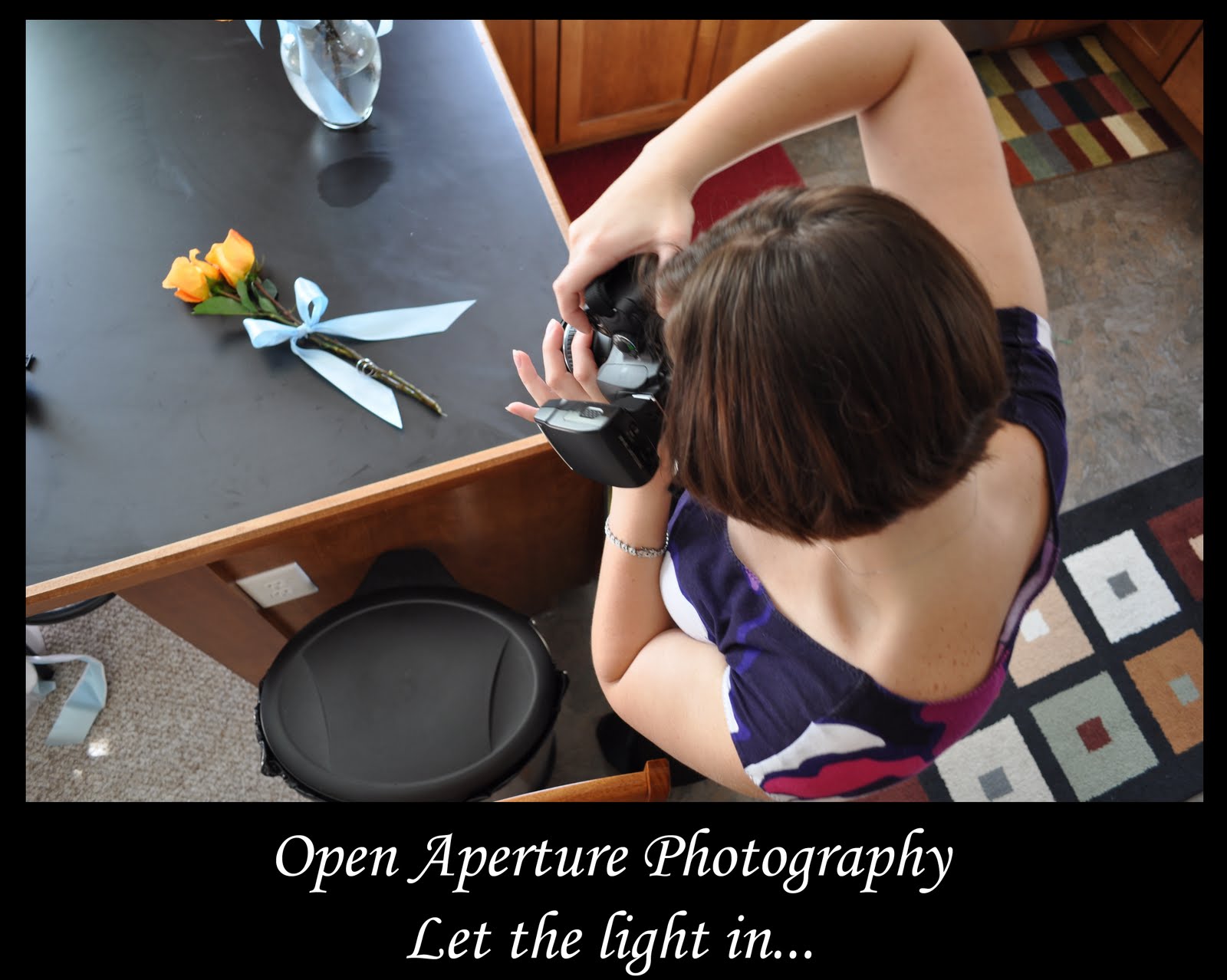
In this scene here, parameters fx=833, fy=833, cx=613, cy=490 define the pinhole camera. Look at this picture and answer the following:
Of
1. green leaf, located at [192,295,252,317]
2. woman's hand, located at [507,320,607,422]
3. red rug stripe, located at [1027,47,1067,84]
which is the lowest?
red rug stripe, located at [1027,47,1067,84]

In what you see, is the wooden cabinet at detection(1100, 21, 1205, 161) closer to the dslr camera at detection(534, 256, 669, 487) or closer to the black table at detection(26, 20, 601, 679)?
the black table at detection(26, 20, 601, 679)

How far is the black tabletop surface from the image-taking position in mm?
1144

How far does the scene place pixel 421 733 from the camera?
127 cm

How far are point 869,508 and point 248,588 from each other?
1.11 meters

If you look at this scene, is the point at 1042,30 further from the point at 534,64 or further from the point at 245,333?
the point at 245,333

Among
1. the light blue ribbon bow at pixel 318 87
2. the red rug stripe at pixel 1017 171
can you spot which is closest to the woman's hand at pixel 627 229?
the light blue ribbon bow at pixel 318 87

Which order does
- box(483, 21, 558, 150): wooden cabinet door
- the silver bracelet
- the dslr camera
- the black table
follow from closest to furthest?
the dslr camera < the silver bracelet < the black table < box(483, 21, 558, 150): wooden cabinet door

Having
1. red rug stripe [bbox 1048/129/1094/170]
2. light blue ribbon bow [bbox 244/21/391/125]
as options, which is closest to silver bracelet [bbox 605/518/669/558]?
light blue ribbon bow [bbox 244/21/391/125]

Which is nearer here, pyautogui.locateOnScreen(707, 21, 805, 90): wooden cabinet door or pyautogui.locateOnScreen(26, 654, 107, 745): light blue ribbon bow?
pyautogui.locateOnScreen(26, 654, 107, 745): light blue ribbon bow

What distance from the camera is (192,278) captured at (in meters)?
1.21

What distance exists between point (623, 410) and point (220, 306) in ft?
A: 2.70

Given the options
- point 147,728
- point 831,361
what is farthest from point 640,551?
point 147,728

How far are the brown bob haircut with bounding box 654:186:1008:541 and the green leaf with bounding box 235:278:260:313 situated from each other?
2.71ft

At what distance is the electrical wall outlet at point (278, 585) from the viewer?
1.38 metres
